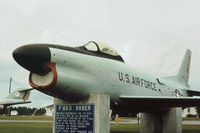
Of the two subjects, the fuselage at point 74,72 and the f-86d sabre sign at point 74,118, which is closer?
the fuselage at point 74,72

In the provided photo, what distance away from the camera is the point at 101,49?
7836 mm

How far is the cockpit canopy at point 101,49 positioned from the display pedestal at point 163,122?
339cm

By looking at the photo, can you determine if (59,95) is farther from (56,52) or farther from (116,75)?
(116,75)

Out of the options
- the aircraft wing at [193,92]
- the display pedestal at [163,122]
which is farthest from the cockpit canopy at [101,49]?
the aircraft wing at [193,92]

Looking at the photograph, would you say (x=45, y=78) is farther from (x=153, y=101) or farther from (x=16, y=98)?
(x=16, y=98)

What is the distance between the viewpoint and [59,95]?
6430mm

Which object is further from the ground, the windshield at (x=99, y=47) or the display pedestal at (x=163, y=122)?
the windshield at (x=99, y=47)

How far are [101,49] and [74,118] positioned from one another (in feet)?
7.64

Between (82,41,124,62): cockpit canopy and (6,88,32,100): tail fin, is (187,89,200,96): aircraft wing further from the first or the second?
(6,88,32,100): tail fin

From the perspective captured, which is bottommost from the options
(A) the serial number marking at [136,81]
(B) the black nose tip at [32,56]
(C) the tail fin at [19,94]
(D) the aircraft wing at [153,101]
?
(D) the aircraft wing at [153,101]

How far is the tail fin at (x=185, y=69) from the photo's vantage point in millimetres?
14720

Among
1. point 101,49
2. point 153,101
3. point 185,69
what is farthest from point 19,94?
point 153,101

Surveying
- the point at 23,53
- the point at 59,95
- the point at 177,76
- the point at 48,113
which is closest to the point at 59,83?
the point at 59,95

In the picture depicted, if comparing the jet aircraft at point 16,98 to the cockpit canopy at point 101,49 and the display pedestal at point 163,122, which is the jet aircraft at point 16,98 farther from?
the cockpit canopy at point 101,49
